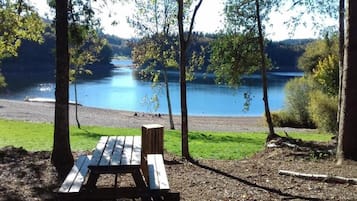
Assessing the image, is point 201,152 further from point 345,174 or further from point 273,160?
point 345,174

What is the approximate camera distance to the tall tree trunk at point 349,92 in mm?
8922

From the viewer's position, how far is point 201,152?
13508 millimetres

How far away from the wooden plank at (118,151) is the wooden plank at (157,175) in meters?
0.48

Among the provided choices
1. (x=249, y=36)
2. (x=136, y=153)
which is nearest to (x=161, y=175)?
(x=136, y=153)

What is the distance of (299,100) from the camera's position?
138 ft

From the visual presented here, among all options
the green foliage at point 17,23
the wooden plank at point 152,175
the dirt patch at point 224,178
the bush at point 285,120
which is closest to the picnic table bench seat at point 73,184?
the wooden plank at point 152,175

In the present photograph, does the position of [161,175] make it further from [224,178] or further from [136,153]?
[224,178]

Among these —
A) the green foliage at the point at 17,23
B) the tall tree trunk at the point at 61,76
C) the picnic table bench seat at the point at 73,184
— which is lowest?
the picnic table bench seat at the point at 73,184

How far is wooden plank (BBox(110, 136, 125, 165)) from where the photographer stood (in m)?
5.49

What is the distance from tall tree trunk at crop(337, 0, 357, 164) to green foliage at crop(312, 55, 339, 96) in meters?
29.9

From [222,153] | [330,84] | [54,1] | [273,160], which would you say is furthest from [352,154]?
[330,84]

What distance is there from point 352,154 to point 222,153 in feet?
15.5

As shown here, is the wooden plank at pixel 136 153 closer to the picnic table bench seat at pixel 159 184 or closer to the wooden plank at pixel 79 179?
the picnic table bench seat at pixel 159 184

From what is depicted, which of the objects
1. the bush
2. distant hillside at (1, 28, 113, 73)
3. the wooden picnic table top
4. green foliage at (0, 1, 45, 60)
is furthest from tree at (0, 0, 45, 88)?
distant hillside at (1, 28, 113, 73)
